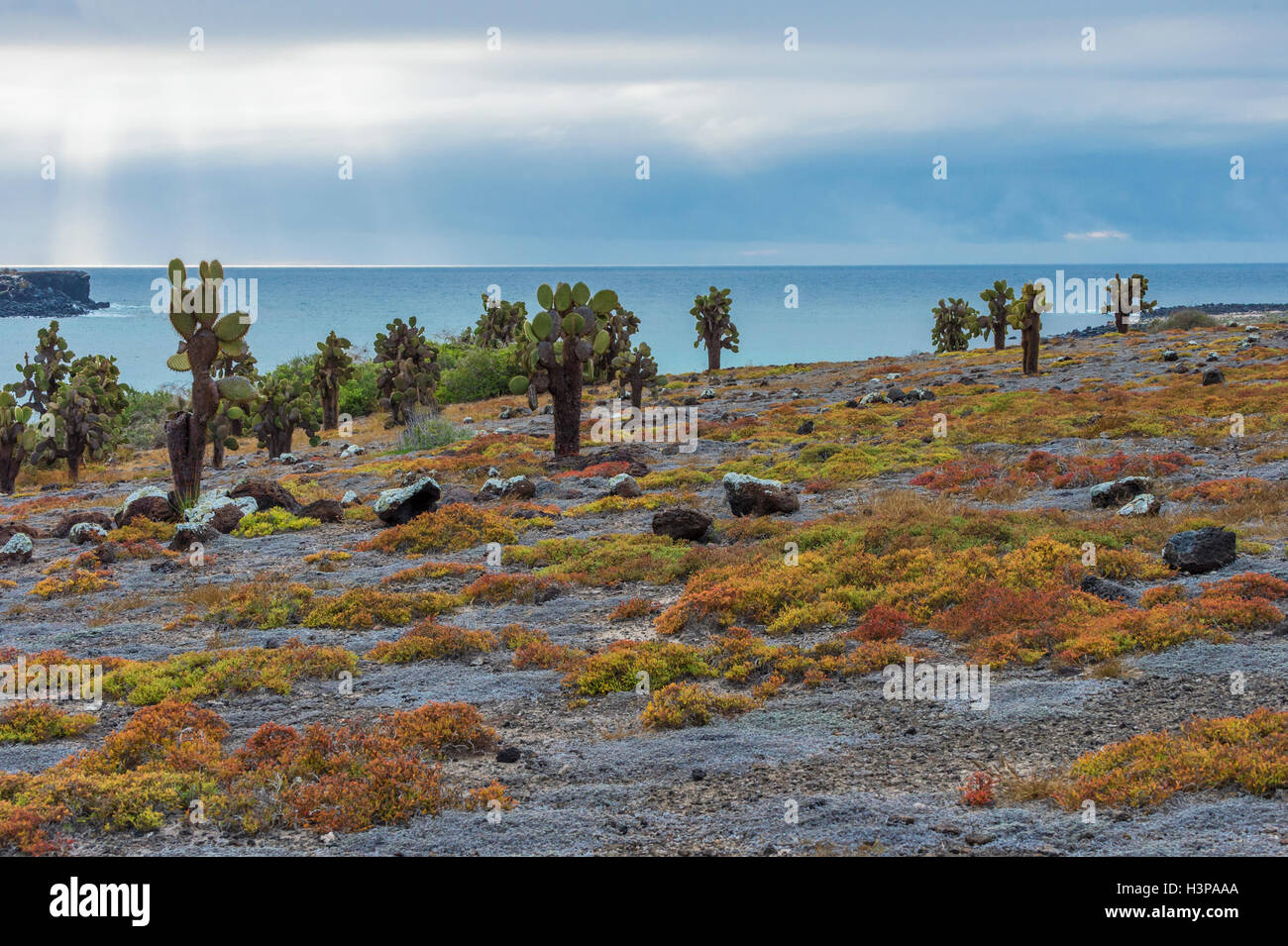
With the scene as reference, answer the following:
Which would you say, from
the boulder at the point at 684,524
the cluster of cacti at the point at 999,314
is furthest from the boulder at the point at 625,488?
the cluster of cacti at the point at 999,314

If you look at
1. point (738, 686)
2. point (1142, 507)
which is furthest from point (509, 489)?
point (738, 686)

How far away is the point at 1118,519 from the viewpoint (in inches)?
684

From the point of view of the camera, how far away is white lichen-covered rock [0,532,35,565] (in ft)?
66.9

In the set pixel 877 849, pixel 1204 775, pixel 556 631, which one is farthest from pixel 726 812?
pixel 556 631

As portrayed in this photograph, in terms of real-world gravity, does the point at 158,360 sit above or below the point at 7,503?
above

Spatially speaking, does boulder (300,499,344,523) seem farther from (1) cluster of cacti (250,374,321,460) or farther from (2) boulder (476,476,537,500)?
(1) cluster of cacti (250,374,321,460)

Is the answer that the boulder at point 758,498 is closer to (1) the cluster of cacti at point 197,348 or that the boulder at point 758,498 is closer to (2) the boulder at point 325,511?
(2) the boulder at point 325,511

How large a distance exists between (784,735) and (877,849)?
2636 mm

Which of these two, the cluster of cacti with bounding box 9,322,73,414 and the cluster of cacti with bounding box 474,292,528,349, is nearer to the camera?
the cluster of cacti with bounding box 9,322,73,414

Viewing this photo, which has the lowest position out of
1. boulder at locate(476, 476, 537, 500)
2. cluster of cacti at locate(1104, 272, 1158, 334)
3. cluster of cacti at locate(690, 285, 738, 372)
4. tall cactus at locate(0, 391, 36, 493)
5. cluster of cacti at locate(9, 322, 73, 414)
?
boulder at locate(476, 476, 537, 500)

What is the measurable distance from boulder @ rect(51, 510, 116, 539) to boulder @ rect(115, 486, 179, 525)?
263 millimetres

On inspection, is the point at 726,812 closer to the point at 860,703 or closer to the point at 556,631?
the point at 860,703

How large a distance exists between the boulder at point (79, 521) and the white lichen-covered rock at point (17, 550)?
1972mm

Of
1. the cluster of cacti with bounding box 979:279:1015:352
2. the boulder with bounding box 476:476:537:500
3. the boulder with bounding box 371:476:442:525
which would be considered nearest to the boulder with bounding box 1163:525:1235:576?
the boulder with bounding box 371:476:442:525
